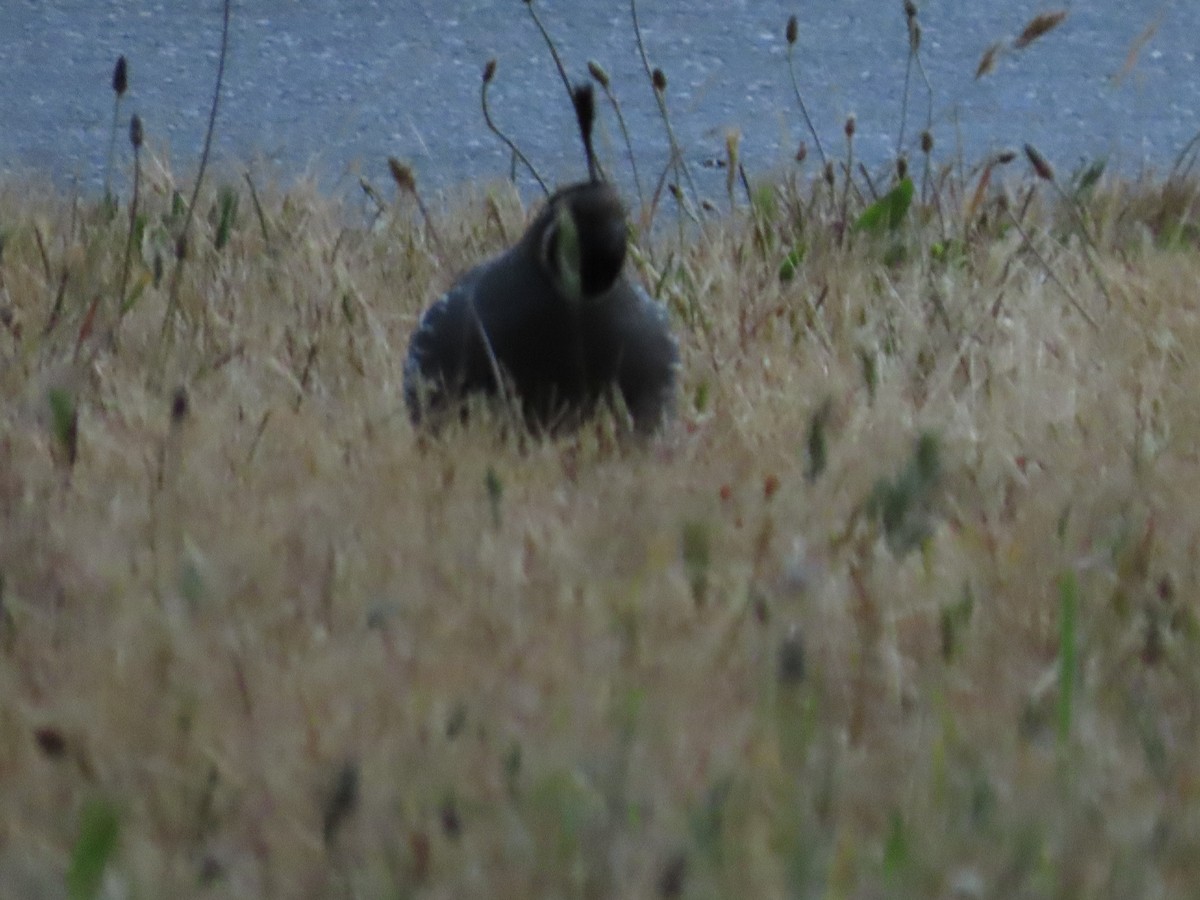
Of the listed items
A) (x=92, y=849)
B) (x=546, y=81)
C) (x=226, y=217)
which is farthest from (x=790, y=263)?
(x=92, y=849)

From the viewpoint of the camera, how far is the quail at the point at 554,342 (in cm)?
273

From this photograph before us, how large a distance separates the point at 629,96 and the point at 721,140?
35 cm

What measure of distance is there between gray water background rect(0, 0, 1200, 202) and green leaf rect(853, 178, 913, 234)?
97cm

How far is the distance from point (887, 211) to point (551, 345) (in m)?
1.27

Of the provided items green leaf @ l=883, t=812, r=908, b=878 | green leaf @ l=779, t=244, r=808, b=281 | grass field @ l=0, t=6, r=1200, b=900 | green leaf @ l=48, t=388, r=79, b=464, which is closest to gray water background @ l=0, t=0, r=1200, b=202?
green leaf @ l=779, t=244, r=808, b=281

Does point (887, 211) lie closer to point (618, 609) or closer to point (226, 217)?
point (226, 217)

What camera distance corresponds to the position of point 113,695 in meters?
1.86

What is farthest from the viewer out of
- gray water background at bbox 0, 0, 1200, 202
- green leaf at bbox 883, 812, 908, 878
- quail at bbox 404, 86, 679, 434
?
gray water background at bbox 0, 0, 1200, 202

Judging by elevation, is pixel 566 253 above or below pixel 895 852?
above

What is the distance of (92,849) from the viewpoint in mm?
1400

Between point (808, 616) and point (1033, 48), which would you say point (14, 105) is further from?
point (808, 616)

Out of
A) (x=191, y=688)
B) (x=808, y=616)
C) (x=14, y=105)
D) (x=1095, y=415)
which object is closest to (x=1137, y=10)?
(x=14, y=105)

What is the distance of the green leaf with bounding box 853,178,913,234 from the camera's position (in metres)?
3.83

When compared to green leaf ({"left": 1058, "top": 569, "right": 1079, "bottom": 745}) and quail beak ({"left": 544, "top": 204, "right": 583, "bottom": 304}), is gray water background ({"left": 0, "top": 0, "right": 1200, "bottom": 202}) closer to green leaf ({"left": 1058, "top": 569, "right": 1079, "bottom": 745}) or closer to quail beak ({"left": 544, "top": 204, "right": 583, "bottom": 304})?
quail beak ({"left": 544, "top": 204, "right": 583, "bottom": 304})
